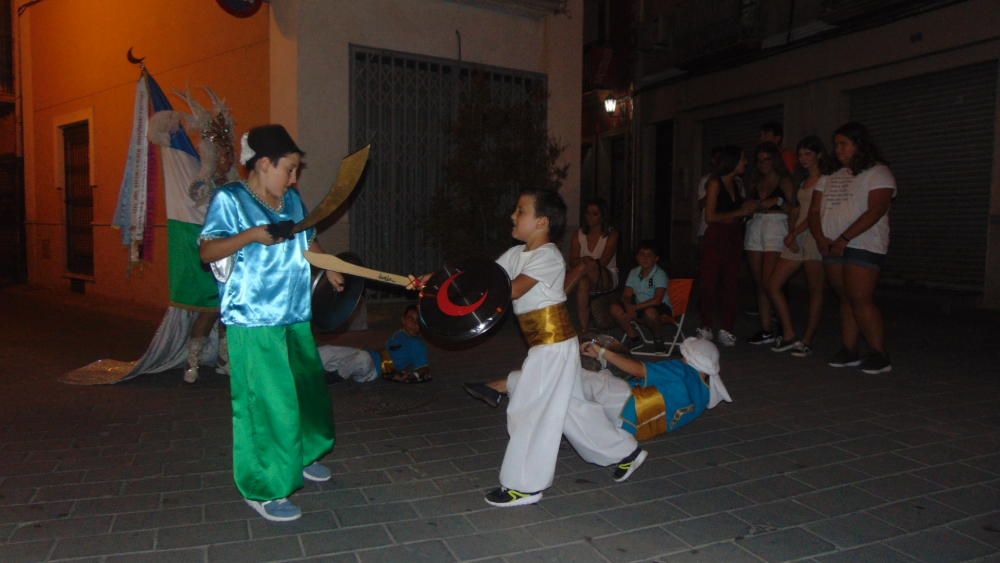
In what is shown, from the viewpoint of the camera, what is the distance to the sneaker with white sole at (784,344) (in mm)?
7312

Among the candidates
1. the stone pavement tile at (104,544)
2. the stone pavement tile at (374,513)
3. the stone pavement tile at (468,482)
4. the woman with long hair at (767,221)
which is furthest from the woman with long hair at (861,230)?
the stone pavement tile at (104,544)

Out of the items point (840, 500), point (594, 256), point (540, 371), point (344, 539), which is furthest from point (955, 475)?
point (594, 256)

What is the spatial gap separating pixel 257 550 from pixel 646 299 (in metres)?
5.11

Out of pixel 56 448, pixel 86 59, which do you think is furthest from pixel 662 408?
pixel 86 59

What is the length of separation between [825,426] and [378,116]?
634 cm

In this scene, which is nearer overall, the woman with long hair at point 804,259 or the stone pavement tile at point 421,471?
the stone pavement tile at point 421,471

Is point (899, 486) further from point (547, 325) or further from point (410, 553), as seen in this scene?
point (410, 553)

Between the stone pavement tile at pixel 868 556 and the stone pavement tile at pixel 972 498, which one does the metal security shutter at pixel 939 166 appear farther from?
the stone pavement tile at pixel 868 556

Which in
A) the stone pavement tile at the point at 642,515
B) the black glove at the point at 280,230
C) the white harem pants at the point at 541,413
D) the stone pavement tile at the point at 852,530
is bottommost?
the stone pavement tile at the point at 642,515

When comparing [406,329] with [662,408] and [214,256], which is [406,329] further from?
[214,256]

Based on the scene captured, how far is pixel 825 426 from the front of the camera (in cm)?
488

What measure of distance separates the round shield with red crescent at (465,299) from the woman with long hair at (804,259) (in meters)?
4.64

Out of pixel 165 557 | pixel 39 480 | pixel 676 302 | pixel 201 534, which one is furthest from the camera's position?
pixel 676 302

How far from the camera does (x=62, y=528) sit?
3.33 m
